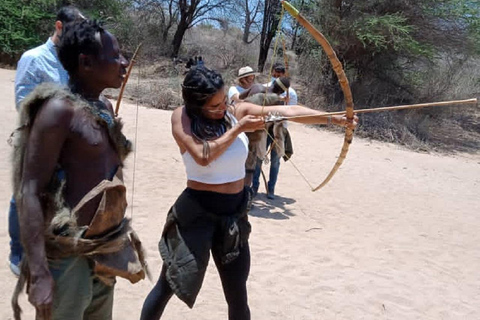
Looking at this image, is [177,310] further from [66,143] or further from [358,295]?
[66,143]

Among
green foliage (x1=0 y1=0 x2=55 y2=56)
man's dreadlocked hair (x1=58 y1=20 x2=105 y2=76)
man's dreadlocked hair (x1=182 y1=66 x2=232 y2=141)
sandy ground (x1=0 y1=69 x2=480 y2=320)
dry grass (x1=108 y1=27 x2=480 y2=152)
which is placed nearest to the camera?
man's dreadlocked hair (x1=58 y1=20 x2=105 y2=76)

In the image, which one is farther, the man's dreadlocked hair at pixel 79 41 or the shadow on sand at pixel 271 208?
the shadow on sand at pixel 271 208

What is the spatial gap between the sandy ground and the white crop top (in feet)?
4.34

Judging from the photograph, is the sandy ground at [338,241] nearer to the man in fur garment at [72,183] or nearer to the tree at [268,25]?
the man in fur garment at [72,183]

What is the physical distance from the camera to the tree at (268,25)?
2080cm

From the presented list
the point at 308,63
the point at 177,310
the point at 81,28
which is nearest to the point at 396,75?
the point at 308,63

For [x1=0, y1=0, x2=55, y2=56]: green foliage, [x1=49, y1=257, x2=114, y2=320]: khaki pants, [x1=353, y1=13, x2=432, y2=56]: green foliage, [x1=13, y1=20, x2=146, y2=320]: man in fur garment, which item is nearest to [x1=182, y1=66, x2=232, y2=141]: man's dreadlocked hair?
[x1=13, y1=20, x2=146, y2=320]: man in fur garment

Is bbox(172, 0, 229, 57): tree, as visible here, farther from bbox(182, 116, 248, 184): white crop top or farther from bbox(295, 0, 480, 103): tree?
bbox(182, 116, 248, 184): white crop top

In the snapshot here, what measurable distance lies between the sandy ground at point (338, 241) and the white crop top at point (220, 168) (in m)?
1.32

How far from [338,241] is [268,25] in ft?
59.0

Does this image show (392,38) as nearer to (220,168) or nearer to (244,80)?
(244,80)

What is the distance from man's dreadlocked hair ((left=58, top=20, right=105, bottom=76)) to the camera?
160 cm

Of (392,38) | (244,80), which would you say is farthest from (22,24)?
(244,80)

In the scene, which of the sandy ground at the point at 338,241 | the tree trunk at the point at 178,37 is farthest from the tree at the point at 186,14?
the sandy ground at the point at 338,241
